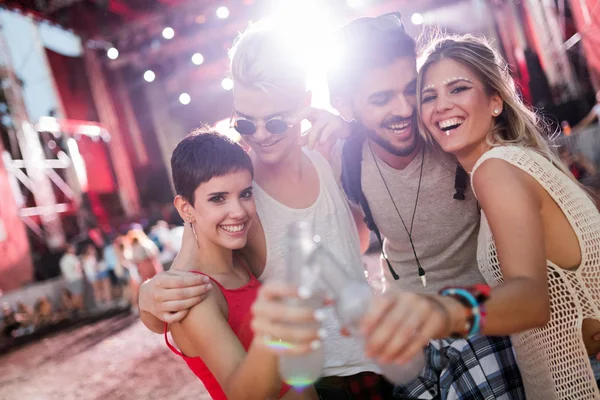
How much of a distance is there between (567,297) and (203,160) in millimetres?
1349

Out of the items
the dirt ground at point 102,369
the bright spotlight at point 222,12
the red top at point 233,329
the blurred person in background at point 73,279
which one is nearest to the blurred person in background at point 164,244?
the blurred person in background at point 73,279

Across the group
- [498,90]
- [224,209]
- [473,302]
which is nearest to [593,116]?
[498,90]

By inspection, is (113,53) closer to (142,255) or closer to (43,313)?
(43,313)

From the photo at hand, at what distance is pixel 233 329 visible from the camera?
1.66 metres

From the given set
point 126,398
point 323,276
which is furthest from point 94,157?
point 323,276

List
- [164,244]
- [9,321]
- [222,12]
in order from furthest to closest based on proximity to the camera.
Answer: [222,12] < [164,244] < [9,321]

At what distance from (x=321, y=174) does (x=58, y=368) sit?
5988 millimetres

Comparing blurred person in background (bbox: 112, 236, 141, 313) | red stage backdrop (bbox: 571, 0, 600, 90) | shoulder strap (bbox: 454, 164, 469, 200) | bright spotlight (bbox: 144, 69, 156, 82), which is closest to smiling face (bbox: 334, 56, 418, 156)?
shoulder strap (bbox: 454, 164, 469, 200)

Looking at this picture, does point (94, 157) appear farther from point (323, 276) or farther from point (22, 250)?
point (323, 276)

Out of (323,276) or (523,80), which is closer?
(323,276)

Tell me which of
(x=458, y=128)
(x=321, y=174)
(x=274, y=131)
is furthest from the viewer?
(x=321, y=174)

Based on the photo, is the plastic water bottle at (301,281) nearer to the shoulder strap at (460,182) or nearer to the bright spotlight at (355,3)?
the shoulder strap at (460,182)

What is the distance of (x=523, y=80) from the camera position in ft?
44.0

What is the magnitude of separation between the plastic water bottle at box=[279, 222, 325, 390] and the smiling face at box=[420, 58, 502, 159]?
1.12m
